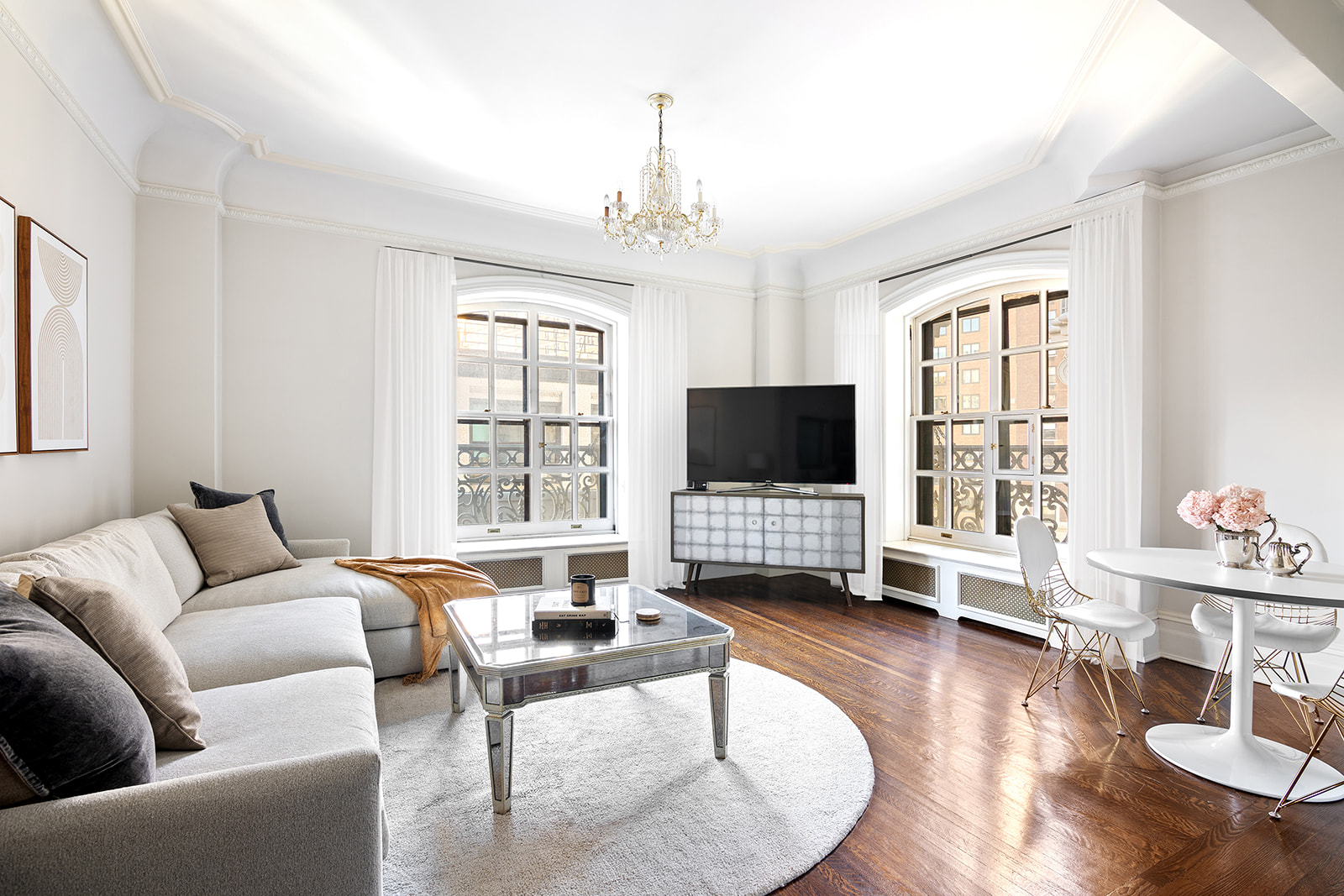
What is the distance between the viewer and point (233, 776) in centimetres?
124

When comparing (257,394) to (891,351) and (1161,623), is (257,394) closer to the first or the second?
(891,351)

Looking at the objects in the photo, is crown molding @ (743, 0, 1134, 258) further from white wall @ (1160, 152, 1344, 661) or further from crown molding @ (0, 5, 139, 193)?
crown molding @ (0, 5, 139, 193)

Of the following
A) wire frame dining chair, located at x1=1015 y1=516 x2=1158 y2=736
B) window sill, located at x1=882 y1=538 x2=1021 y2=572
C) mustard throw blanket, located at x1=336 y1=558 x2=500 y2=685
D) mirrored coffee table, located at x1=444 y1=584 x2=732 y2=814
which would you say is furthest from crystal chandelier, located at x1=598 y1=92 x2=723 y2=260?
window sill, located at x1=882 y1=538 x2=1021 y2=572

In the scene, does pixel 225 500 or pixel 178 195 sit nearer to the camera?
pixel 225 500

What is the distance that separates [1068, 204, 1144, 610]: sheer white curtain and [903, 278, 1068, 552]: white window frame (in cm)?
A: 43

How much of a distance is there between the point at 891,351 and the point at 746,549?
1.90m

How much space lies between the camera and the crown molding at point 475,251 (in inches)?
162

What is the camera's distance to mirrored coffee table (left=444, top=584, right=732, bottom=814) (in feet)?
6.95

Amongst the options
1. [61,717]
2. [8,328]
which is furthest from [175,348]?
[61,717]

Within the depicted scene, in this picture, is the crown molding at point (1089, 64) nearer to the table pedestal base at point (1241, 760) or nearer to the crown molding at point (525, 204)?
the crown molding at point (525, 204)

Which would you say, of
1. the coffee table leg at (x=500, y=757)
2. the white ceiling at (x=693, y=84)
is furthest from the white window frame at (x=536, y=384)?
the coffee table leg at (x=500, y=757)

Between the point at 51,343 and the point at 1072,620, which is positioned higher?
the point at 51,343

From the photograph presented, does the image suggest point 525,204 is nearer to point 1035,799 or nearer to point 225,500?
point 225,500

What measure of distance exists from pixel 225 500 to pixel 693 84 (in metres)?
3.19
